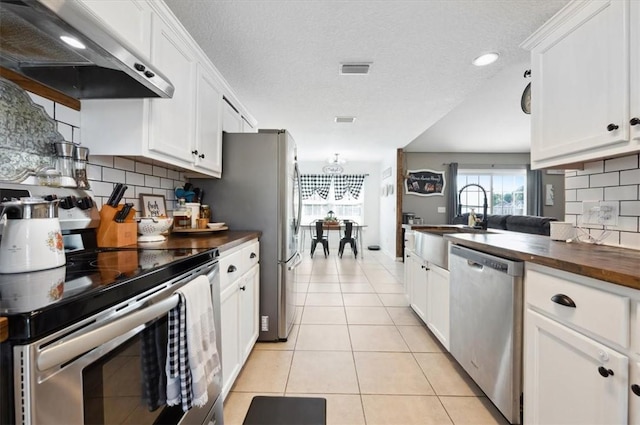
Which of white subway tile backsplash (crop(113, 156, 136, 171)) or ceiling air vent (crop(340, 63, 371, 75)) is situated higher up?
ceiling air vent (crop(340, 63, 371, 75))

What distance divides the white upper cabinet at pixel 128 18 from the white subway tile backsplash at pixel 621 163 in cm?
245

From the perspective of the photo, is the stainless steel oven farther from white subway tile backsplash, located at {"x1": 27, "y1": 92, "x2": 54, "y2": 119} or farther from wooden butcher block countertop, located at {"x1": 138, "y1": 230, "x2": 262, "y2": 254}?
white subway tile backsplash, located at {"x1": 27, "y1": 92, "x2": 54, "y2": 119}

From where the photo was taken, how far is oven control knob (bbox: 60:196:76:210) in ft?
3.91

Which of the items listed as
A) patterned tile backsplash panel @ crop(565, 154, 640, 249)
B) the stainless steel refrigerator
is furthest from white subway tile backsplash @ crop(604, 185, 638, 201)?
the stainless steel refrigerator

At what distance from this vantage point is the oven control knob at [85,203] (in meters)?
1.27

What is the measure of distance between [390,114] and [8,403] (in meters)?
3.57

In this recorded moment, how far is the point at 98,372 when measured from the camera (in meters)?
0.66

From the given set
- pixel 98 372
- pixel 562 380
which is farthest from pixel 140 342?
pixel 562 380

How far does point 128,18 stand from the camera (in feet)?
3.92

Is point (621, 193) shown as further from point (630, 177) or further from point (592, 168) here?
point (592, 168)

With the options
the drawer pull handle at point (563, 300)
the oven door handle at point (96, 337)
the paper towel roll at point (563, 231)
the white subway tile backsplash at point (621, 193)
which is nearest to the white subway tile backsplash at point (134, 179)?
the oven door handle at point (96, 337)

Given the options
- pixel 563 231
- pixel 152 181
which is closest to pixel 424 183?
pixel 563 231

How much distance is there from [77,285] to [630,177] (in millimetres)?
2330

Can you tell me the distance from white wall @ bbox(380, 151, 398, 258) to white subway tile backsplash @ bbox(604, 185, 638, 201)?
4050 mm
